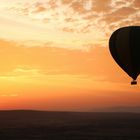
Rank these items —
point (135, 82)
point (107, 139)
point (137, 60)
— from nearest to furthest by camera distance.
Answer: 1. point (135, 82)
2. point (137, 60)
3. point (107, 139)

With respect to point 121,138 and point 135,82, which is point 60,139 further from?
point 135,82

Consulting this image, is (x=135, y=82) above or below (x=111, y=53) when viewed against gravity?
below

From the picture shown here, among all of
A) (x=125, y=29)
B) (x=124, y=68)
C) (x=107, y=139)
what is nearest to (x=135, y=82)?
(x=124, y=68)

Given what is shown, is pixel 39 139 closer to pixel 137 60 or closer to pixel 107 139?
pixel 107 139

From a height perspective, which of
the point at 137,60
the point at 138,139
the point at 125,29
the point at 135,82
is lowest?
the point at 138,139

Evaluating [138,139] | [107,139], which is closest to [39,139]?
[107,139]

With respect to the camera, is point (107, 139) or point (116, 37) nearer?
point (116, 37)

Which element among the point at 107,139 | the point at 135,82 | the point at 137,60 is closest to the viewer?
the point at 135,82
